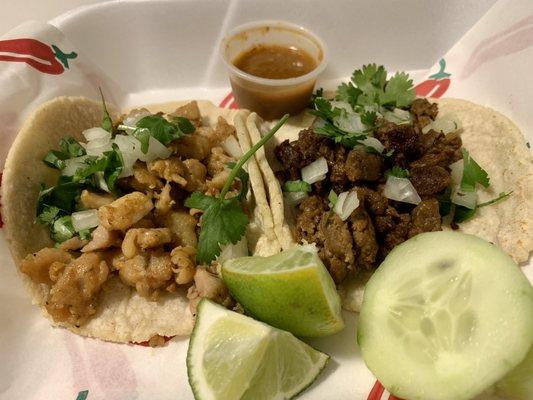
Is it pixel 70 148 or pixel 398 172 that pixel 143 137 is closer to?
pixel 70 148

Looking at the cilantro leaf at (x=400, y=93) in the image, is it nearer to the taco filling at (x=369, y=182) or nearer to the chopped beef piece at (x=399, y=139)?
the taco filling at (x=369, y=182)

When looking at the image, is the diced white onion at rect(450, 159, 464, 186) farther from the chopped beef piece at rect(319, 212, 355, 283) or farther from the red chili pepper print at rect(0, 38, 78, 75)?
the red chili pepper print at rect(0, 38, 78, 75)

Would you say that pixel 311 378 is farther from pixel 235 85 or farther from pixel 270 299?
pixel 235 85

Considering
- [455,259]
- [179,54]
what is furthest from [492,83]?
[179,54]

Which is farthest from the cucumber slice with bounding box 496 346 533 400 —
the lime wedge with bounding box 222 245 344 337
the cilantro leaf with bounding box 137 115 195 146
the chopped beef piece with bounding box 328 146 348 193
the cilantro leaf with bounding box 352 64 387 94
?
the cilantro leaf with bounding box 137 115 195 146

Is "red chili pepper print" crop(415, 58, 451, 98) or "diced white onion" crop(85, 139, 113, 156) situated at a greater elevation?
"red chili pepper print" crop(415, 58, 451, 98)

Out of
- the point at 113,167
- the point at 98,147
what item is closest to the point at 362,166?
the point at 113,167

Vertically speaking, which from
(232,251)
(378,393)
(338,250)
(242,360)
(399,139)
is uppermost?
(399,139)
